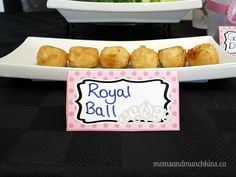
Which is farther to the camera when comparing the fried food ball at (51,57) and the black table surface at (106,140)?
the fried food ball at (51,57)

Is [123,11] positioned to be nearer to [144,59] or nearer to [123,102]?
[144,59]

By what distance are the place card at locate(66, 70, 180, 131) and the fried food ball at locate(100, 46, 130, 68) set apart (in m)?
0.13

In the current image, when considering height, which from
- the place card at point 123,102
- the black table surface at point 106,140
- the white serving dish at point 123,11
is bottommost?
the black table surface at point 106,140

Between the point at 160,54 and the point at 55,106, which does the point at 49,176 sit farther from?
the point at 160,54

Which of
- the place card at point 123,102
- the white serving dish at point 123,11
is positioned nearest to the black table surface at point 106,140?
the place card at point 123,102

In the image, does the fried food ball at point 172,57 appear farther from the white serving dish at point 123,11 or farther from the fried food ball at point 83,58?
the white serving dish at point 123,11

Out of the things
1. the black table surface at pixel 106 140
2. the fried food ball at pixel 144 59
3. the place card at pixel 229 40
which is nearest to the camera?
the black table surface at pixel 106 140

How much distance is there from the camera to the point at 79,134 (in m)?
0.37

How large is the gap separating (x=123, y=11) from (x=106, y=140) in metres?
0.48

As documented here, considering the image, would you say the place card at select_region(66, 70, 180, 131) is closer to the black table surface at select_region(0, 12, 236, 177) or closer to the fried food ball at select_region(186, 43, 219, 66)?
the black table surface at select_region(0, 12, 236, 177)

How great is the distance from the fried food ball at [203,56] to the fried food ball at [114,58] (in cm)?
12

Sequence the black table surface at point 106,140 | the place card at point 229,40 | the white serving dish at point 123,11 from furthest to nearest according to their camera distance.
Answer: the white serving dish at point 123,11 < the place card at point 229,40 < the black table surface at point 106,140

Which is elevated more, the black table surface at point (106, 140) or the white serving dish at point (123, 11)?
the white serving dish at point (123, 11)

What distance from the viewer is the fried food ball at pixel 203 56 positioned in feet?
1.63
